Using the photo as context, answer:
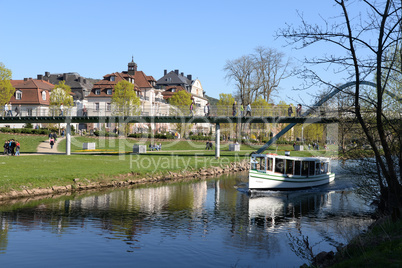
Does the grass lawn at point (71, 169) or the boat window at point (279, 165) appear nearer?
the grass lawn at point (71, 169)

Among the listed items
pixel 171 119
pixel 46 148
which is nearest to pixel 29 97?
pixel 46 148

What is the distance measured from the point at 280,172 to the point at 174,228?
17.2 metres

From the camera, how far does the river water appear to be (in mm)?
16016

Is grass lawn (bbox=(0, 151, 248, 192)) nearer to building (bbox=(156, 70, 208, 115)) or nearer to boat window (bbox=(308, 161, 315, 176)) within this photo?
boat window (bbox=(308, 161, 315, 176))

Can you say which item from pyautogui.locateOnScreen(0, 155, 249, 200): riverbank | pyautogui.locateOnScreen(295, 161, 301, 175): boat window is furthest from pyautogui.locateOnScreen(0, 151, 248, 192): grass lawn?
pyautogui.locateOnScreen(295, 161, 301, 175): boat window

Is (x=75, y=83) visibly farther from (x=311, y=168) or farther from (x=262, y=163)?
(x=262, y=163)

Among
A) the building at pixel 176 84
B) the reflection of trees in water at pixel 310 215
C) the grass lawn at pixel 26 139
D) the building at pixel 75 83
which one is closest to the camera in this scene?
the reflection of trees in water at pixel 310 215

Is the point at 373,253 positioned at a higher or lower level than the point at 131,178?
higher

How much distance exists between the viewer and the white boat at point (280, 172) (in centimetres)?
3462

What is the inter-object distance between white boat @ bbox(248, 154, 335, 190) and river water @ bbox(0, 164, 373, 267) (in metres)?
1.98

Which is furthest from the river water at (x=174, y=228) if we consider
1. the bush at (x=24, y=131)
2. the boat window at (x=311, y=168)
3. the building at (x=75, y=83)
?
the building at (x=75, y=83)

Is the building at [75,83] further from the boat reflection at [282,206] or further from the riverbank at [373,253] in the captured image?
the riverbank at [373,253]

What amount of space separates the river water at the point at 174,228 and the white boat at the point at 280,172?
1.98m

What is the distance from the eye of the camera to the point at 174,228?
20.8 metres
